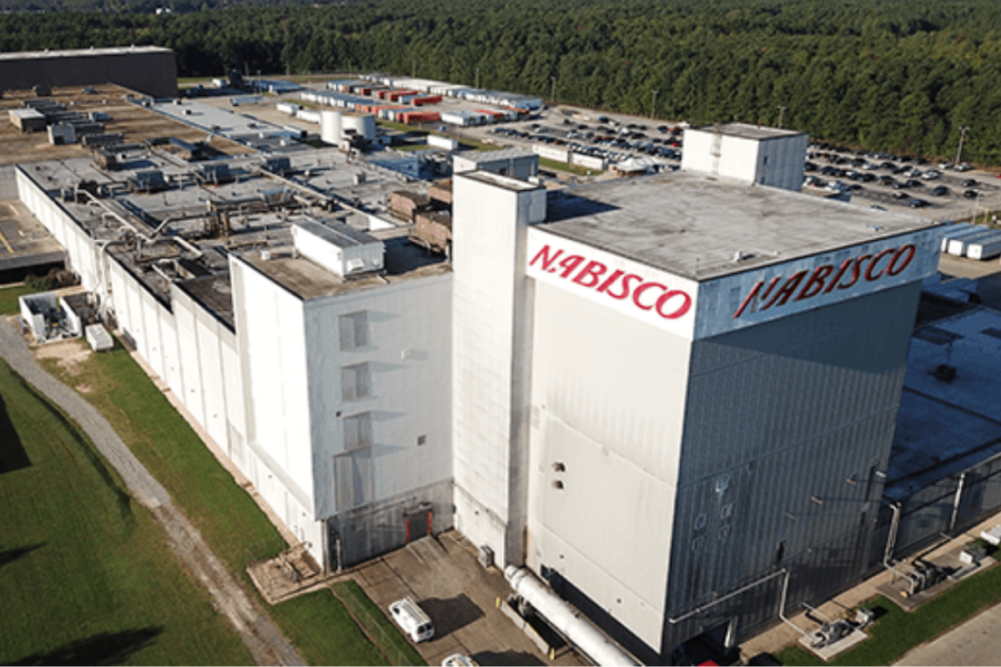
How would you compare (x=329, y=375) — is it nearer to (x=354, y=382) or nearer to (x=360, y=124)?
(x=354, y=382)

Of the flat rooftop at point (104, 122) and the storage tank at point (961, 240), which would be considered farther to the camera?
the flat rooftop at point (104, 122)

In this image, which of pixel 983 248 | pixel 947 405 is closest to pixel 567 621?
pixel 947 405

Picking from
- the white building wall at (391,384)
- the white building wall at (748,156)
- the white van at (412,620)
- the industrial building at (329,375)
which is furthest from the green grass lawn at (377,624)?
the white building wall at (748,156)

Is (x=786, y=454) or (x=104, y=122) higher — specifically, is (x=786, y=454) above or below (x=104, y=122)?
below

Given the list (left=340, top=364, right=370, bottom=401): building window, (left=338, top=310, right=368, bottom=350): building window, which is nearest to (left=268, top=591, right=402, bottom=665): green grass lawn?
(left=340, top=364, right=370, bottom=401): building window

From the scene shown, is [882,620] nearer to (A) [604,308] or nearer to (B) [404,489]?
(A) [604,308]

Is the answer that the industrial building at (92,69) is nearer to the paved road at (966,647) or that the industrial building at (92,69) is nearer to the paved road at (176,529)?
the paved road at (176,529)
